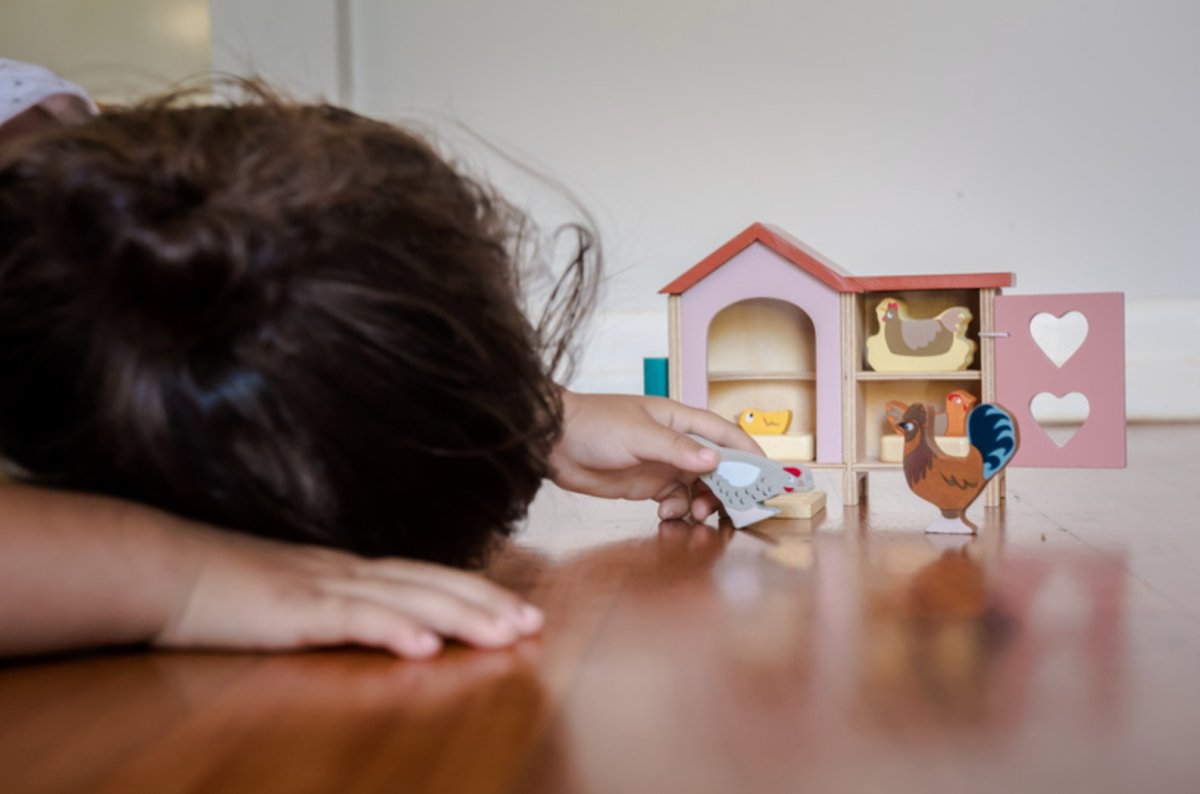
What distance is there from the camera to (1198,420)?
2.59 metres

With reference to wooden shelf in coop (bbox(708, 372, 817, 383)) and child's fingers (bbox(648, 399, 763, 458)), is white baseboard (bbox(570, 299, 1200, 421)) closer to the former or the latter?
wooden shelf in coop (bbox(708, 372, 817, 383))

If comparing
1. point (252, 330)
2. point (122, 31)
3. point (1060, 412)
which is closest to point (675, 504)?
point (252, 330)

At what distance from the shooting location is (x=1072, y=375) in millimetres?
1153

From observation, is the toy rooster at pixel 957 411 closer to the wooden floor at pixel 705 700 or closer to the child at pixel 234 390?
the wooden floor at pixel 705 700

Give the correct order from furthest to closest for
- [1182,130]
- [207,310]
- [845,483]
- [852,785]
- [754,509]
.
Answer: [1182,130] → [845,483] → [754,509] → [207,310] → [852,785]

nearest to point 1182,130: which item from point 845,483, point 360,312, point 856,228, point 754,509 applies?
point 856,228

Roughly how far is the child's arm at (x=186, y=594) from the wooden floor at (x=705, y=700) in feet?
0.04

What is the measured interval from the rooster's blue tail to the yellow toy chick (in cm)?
41

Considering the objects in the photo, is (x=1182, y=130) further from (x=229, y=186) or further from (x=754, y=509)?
(x=229, y=186)

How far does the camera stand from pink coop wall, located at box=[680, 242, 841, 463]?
47.1 inches

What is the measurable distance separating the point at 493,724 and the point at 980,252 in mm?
Answer: 2474

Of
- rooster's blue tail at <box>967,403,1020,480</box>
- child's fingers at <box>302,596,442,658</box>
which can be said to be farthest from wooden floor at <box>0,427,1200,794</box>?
rooster's blue tail at <box>967,403,1020,480</box>

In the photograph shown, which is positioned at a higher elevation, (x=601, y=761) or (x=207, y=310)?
(x=207, y=310)

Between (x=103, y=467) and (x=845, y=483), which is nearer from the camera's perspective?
(x=103, y=467)
